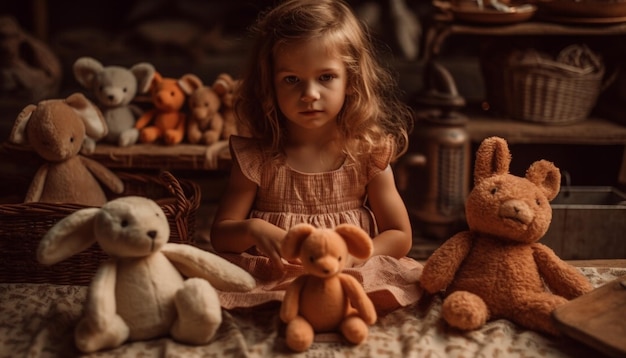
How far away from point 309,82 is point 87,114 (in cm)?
61

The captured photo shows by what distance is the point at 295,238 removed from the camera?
0.99 meters

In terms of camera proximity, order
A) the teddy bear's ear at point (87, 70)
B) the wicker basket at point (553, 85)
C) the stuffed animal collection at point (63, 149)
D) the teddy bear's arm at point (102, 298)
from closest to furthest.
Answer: the teddy bear's arm at point (102, 298) < the stuffed animal collection at point (63, 149) < the teddy bear's ear at point (87, 70) < the wicker basket at point (553, 85)

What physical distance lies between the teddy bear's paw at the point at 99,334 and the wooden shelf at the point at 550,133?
122 centimetres

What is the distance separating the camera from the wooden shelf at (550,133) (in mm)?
1906

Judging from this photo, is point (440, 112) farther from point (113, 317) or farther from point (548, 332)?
point (113, 317)

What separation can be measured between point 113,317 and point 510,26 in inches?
53.9

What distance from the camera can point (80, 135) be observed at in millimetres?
1481

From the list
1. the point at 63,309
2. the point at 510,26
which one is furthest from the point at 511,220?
the point at 510,26

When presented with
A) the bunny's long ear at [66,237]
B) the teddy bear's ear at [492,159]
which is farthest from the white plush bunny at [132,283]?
the teddy bear's ear at [492,159]

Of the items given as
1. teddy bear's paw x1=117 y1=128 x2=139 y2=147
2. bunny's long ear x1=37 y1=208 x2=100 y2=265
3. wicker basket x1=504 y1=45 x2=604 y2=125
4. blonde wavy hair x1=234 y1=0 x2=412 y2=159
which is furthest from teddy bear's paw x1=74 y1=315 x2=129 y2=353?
wicker basket x1=504 y1=45 x2=604 y2=125

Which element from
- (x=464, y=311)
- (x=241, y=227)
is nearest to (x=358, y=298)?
(x=464, y=311)

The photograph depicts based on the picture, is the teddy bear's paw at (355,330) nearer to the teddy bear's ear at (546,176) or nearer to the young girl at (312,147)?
the young girl at (312,147)

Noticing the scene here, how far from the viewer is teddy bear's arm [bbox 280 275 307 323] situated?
1007 millimetres

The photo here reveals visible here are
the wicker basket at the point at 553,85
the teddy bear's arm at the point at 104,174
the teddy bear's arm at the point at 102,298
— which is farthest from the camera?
the wicker basket at the point at 553,85
